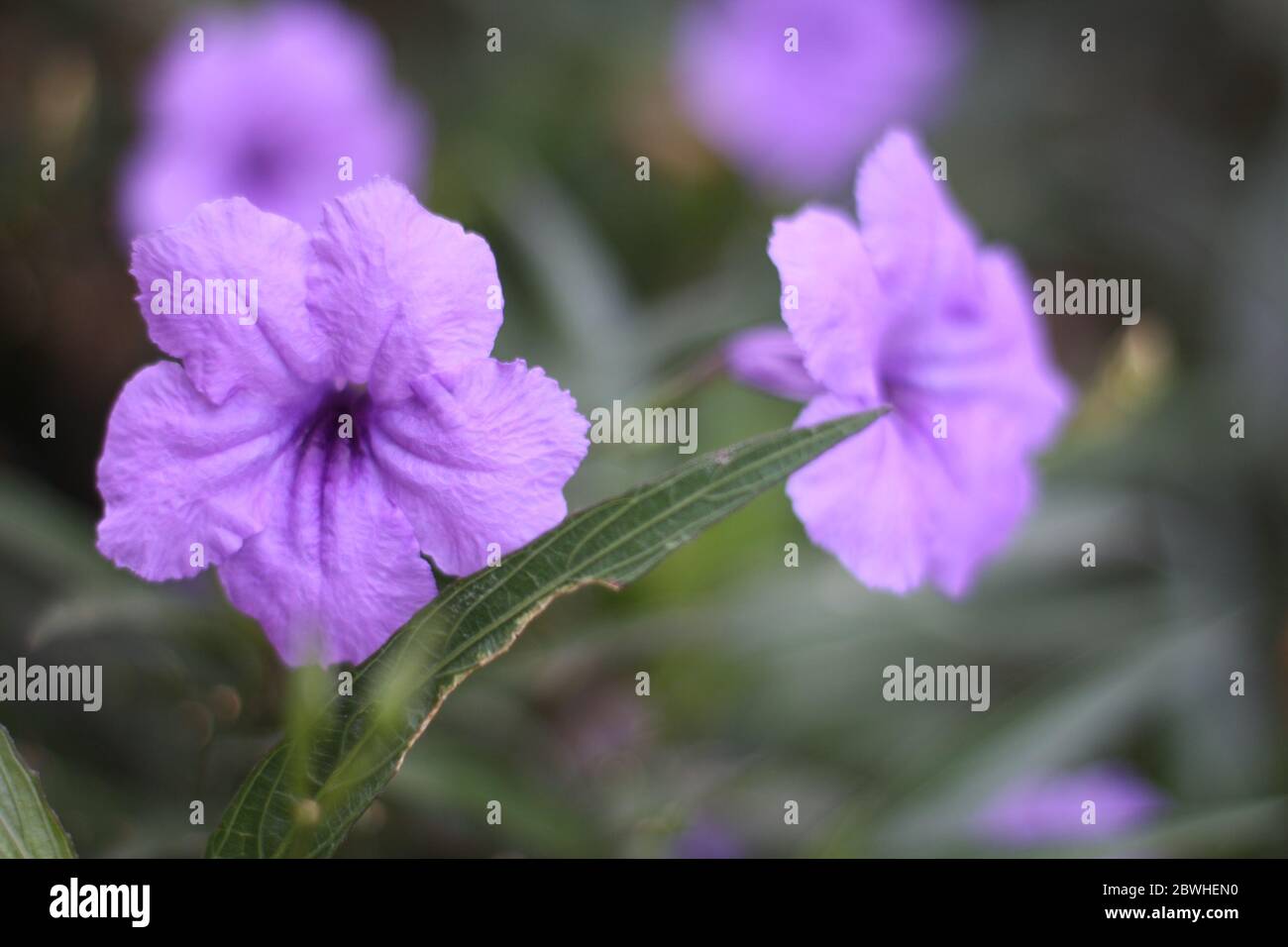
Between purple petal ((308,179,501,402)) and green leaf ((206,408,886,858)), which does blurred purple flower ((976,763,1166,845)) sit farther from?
purple petal ((308,179,501,402))

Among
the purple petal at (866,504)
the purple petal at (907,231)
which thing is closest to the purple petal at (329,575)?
the purple petal at (866,504)

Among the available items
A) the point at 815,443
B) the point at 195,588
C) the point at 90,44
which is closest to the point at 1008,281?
the point at 815,443

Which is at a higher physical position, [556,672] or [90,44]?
[90,44]

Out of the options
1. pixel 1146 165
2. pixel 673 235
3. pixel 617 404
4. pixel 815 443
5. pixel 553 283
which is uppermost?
A: pixel 1146 165

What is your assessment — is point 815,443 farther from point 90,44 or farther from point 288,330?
point 90,44
